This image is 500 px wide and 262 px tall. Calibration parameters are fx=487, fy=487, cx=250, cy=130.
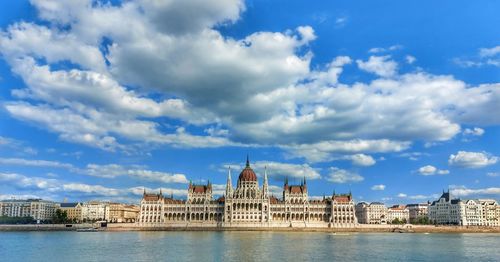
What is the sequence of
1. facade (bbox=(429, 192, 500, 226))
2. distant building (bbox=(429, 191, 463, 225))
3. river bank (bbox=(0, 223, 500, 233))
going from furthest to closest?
distant building (bbox=(429, 191, 463, 225)) < facade (bbox=(429, 192, 500, 226)) < river bank (bbox=(0, 223, 500, 233))

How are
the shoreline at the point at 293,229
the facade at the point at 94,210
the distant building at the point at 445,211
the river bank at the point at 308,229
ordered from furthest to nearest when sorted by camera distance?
the facade at the point at 94,210, the distant building at the point at 445,211, the river bank at the point at 308,229, the shoreline at the point at 293,229

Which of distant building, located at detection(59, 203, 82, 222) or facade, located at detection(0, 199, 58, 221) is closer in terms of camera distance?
distant building, located at detection(59, 203, 82, 222)

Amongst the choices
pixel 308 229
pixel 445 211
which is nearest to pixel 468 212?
pixel 445 211

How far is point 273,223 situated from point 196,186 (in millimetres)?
32576

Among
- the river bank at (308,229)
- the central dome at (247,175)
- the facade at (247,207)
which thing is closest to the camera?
the river bank at (308,229)

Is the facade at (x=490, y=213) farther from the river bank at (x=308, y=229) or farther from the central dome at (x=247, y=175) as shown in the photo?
the central dome at (x=247, y=175)

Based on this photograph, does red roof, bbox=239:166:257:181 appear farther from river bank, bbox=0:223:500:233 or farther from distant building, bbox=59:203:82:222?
distant building, bbox=59:203:82:222

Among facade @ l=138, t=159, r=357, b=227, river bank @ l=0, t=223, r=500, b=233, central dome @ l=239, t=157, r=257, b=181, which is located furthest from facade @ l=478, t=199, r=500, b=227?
central dome @ l=239, t=157, r=257, b=181

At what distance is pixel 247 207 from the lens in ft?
506

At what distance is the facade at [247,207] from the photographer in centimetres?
15338

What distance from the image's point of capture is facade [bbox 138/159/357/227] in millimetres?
153375

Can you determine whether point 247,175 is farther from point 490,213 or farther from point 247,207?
point 490,213

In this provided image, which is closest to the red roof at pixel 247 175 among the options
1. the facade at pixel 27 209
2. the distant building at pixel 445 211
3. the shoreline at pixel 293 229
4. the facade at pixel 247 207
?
the facade at pixel 247 207

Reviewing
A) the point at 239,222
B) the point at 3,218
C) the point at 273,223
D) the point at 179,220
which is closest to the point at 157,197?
the point at 179,220
